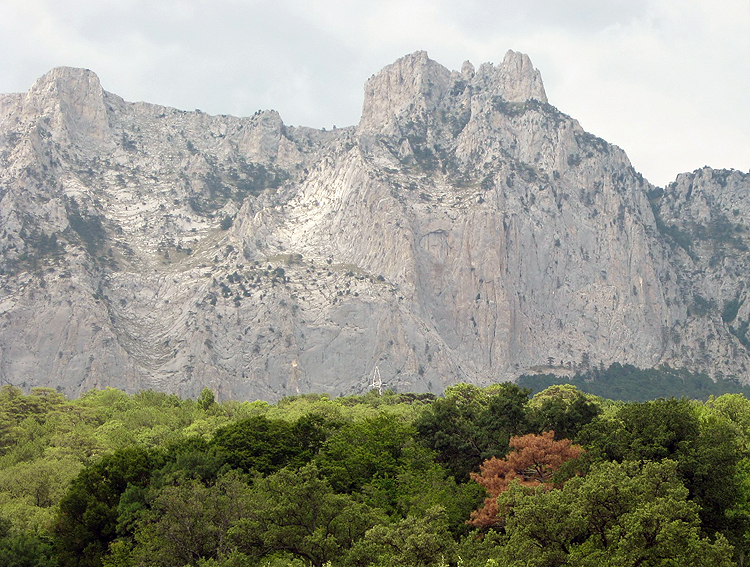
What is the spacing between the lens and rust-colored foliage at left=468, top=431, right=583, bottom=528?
57.3 m

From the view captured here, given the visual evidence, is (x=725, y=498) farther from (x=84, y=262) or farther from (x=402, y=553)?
(x=84, y=262)

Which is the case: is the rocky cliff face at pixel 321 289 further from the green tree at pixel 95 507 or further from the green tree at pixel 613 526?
the green tree at pixel 613 526

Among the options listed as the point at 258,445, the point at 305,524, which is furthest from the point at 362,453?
the point at 305,524

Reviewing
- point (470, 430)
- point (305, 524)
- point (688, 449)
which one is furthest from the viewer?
point (470, 430)

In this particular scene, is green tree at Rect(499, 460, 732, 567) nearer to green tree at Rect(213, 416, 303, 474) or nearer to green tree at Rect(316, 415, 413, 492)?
Answer: green tree at Rect(316, 415, 413, 492)

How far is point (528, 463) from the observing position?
192ft

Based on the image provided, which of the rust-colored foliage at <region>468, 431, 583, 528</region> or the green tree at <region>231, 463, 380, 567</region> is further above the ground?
the rust-colored foliage at <region>468, 431, 583, 528</region>

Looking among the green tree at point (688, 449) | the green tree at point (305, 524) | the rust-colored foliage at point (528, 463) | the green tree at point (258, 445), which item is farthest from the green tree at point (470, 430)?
the green tree at point (305, 524)

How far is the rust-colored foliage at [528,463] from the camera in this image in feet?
188

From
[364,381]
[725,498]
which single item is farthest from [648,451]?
[364,381]

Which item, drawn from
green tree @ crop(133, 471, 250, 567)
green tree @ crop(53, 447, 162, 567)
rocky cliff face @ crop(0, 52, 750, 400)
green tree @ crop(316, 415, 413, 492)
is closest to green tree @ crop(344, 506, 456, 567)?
green tree @ crop(133, 471, 250, 567)

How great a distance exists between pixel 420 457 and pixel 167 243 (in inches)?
5193

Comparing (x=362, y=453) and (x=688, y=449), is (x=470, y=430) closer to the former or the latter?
(x=362, y=453)

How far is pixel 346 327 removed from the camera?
16862 cm
